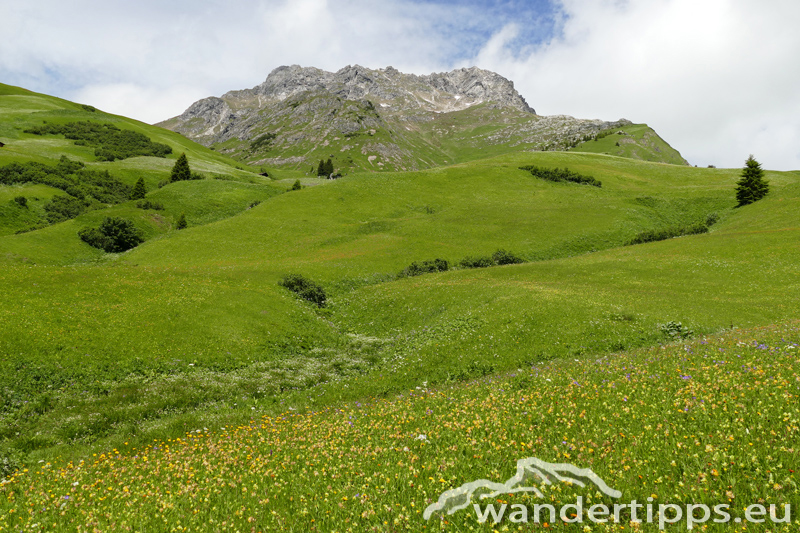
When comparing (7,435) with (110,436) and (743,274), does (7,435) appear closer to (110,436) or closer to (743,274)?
(110,436)

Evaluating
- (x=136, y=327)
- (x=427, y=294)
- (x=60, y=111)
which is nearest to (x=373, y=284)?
(x=427, y=294)

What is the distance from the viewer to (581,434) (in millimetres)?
8664

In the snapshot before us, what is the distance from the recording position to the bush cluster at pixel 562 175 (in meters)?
104

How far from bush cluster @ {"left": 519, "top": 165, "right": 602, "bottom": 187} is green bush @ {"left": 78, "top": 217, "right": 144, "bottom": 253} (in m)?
98.2

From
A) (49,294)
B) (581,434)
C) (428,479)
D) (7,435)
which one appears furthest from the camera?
(49,294)

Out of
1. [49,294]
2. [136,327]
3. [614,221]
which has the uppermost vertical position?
[614,221]

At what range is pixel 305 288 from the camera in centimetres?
4262

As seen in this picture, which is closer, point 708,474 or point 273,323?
point 708,474

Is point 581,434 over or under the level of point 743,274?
under

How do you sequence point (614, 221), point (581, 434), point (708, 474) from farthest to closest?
point (614, 221), point (581, 434), point (708, 474)

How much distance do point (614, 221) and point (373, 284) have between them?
50254mm

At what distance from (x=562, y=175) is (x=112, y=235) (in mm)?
107014

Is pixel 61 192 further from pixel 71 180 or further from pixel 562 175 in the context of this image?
pixel 562 175

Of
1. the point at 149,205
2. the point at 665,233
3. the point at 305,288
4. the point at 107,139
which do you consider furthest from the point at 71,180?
the point at 665,233
